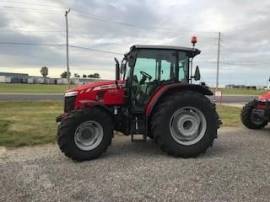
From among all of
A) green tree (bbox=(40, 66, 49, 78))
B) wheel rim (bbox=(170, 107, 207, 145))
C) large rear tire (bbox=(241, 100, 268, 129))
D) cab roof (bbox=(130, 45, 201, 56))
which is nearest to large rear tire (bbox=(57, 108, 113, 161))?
wheel rim (bbox=(170, 107, 207, 145))

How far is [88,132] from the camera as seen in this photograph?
748cm

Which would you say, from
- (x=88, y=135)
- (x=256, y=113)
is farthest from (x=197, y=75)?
(x=256, y=113)

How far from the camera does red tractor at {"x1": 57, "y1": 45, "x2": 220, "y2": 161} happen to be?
7574 mm

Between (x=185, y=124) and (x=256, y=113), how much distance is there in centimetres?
443

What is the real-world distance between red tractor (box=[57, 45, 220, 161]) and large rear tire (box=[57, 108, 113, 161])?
0.06 ft

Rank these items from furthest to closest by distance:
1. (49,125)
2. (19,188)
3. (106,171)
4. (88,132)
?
(49,125)
(88,132)
(106,171)
(19,188)

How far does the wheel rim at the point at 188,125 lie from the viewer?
311 inches

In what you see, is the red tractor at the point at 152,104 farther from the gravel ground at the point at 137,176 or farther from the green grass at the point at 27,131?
the green grass at the point at 27,131

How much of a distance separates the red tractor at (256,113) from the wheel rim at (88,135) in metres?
5.67

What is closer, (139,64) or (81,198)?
(81,198)

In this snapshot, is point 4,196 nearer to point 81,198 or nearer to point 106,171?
point 81,198

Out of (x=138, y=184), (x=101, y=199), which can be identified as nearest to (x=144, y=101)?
(x=138, y=184)

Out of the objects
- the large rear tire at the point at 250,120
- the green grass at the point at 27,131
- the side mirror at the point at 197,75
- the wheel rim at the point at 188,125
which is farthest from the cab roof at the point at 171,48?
the large rear tire at the point at 250,120

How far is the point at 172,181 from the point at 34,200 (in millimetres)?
2100
